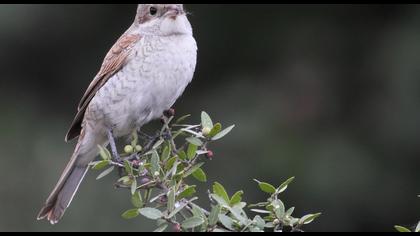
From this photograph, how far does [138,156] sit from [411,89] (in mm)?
4180

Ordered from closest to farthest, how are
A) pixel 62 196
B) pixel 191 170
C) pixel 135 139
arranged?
pixel 191 170
pixel 135 139
pixel 62 196

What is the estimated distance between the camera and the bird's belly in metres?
4.65

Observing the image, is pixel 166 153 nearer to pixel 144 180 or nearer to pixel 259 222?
pixel 144 180

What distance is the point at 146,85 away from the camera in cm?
466

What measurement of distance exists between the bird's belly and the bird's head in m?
0.14

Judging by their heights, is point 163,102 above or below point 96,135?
above

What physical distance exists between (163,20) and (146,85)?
45 cm

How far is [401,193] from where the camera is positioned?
7.49 metres

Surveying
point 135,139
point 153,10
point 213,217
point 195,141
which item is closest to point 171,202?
point 213,217

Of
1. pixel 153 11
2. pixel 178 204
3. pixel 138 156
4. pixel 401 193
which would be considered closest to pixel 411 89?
pixel 401 193

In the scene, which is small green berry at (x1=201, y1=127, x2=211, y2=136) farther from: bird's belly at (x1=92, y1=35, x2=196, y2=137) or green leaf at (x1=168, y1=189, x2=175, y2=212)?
→ bird's belly at (x1=92, y1=35, x2=196, y2=137)

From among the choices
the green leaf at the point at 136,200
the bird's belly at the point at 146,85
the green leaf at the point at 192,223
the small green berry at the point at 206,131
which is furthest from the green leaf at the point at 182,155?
the bird's belly at the point at 146,85
